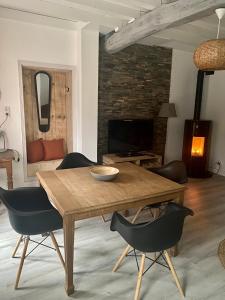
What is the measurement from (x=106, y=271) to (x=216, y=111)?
423cm

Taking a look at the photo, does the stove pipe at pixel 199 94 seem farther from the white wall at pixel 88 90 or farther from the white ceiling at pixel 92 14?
the white wall at pixel 88 90

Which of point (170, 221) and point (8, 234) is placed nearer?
point (170, 221)

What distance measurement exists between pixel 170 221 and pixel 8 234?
197cm

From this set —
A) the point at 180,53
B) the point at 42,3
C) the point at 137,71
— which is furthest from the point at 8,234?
the point at 180,53

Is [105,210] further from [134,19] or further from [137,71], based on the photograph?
[137,71]

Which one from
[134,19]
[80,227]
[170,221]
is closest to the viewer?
[170,221]

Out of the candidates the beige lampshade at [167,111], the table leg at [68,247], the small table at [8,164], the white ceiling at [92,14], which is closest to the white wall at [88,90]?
the white ceiling at [92,14]

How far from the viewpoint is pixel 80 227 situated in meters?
2.93

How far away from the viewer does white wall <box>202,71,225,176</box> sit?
16.5 feet

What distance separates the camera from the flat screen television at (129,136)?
4317 mm

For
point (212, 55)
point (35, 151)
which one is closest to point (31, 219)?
point (212, 55)

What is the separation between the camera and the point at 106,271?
2180mm

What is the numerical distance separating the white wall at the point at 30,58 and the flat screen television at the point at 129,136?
1.35 feet

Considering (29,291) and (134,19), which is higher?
(134,19)
